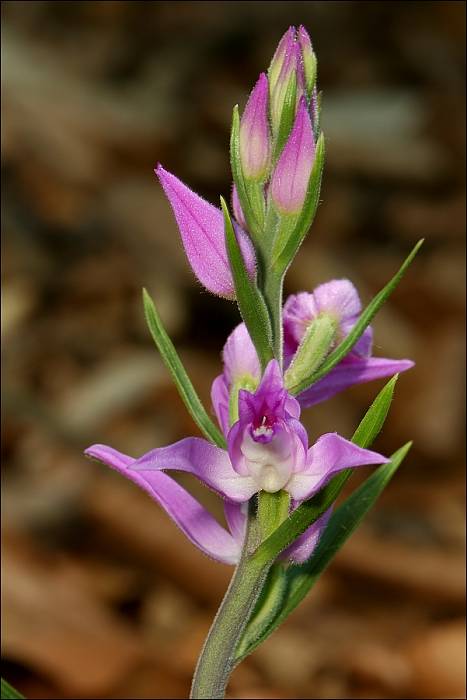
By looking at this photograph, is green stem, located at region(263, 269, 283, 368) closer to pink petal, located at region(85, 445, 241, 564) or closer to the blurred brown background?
pink petal, located at region(85, 445, 241, 564)

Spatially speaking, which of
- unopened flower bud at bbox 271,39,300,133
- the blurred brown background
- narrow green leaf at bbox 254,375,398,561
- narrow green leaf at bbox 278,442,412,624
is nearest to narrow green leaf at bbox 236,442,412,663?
narrow green leaf at bbox 278,442,412,624

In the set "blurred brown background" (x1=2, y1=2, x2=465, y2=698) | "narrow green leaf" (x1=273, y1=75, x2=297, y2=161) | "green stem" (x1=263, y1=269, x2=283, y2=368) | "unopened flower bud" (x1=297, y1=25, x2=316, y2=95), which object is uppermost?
"unopened flower bud" (x1=297, y1=25, x2=316, y2=95)

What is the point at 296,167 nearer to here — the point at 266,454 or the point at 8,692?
the point at 266,454

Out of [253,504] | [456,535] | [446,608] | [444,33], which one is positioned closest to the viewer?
[253,504]

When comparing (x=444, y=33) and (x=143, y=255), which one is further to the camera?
(x=444, y=33)

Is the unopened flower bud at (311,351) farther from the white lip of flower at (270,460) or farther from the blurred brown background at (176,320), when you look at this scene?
the blurred brown background at (176,320)

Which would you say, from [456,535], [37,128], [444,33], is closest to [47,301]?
[37,128]

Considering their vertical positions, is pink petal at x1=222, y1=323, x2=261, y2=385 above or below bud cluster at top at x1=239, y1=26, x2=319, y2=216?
below

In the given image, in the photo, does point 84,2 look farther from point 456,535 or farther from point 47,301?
point 456,535
